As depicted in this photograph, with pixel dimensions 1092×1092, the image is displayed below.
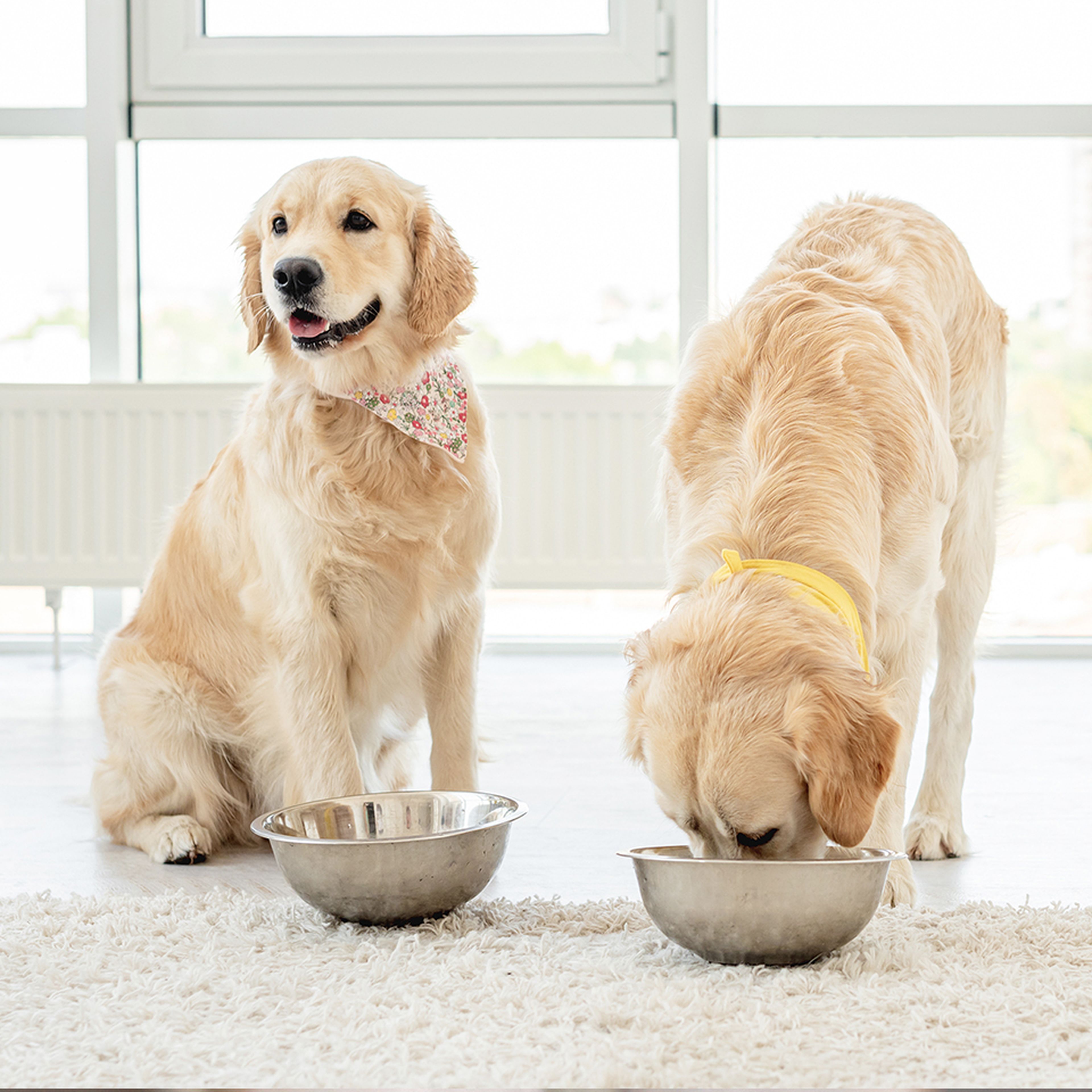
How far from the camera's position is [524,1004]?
1354 millimetres

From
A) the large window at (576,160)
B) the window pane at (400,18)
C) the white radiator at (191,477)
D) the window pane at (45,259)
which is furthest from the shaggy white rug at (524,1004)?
the window pane at (400,18)

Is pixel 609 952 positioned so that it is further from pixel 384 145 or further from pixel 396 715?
pixel 384 145

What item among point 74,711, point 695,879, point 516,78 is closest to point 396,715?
point 695,879

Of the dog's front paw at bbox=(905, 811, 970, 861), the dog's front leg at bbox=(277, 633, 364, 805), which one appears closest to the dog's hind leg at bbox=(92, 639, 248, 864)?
the dog's front leg at bbox=(277, 633, 364, 805)

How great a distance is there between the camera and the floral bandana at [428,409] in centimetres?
202

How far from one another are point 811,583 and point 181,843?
4.05 feet

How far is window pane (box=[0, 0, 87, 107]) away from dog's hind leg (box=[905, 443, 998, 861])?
387cm

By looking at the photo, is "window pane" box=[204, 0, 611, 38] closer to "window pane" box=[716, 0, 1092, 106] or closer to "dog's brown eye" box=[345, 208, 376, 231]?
"window pane" box=[716, 0, 1092, 106]

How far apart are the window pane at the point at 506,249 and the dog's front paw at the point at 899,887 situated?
3.09 m

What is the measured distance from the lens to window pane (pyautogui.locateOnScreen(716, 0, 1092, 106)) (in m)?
4.46

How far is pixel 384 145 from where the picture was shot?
4652mm

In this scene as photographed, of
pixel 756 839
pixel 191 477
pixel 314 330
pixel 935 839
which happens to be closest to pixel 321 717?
pixel 314 330

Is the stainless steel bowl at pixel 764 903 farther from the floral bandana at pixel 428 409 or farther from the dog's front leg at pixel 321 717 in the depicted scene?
the floral bandana at pixel 428 409

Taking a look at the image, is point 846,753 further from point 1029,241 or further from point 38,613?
point 38,613
